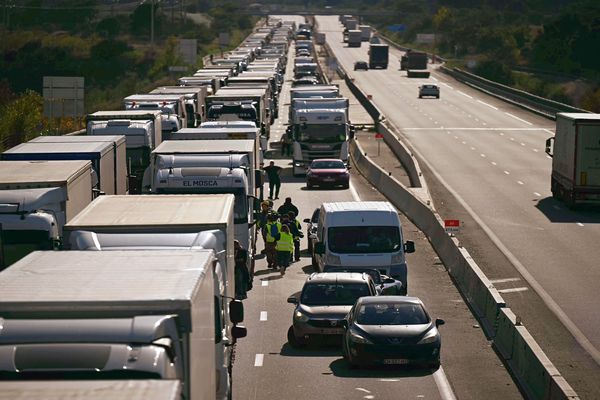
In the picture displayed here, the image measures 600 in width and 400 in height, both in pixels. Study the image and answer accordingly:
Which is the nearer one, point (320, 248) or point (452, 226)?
point (320, 248)

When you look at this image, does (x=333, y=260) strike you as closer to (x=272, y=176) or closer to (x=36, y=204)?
(x=36, y=204)

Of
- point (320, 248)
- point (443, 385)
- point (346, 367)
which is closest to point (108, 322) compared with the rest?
point (443, 385)

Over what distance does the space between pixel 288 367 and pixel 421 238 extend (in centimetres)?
1671

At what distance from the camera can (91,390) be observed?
8852 mm

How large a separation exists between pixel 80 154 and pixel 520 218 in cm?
1941

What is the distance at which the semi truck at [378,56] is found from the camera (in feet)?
484

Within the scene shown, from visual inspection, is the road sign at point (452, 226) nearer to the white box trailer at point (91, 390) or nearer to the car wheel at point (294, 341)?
the car wheel at point (294, 341)

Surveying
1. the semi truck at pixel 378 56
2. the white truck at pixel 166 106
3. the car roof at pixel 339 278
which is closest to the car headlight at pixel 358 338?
the car roof at pixel 339 278

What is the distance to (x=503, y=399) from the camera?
20172 millimetres

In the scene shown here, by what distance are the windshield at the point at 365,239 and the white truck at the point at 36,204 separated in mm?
6706

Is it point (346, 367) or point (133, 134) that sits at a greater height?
point (133, 134)

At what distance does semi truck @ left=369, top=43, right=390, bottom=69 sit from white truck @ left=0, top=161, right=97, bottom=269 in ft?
410

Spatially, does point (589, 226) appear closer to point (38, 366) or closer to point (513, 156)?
point (513, 156)

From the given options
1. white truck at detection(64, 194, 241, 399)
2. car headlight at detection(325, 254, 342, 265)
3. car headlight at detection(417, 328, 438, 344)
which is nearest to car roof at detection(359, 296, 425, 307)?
car headlight at detection(417, 328, 438, 344)
